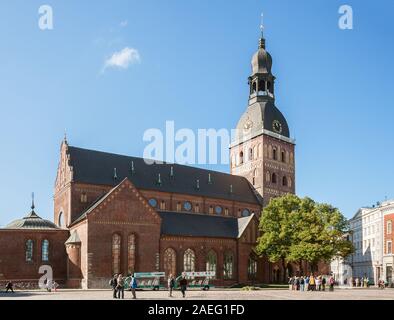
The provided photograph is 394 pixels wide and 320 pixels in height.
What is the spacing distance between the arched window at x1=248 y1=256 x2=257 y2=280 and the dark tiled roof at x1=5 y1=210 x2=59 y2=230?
27.7 metres

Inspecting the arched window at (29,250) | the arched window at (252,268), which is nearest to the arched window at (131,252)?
the arched window at (29,250)

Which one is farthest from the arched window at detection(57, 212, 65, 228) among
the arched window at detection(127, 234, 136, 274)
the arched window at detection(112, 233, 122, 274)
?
the arched window at detection(127, 234, 136, 274)

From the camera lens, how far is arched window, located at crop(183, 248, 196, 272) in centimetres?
7194

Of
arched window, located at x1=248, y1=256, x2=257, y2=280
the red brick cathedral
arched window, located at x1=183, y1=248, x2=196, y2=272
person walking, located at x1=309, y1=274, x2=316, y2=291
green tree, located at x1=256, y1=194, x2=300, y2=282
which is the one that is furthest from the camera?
arched window, located at x1=248, y1=256, x2=257, y2=280

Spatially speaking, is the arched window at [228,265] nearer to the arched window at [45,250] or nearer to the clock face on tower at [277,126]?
the clock face on tower at [277,126]

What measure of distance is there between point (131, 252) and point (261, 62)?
3950cm

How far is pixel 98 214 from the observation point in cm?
6272

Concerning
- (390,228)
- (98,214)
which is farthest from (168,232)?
(390,228)

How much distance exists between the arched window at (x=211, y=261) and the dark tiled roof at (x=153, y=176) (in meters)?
9.75

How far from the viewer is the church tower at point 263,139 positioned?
87438 mm

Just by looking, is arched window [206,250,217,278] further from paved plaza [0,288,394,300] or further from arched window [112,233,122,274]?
paved plaza [0,288,394,300]

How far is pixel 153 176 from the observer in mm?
77500

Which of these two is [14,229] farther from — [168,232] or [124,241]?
[168,232]
